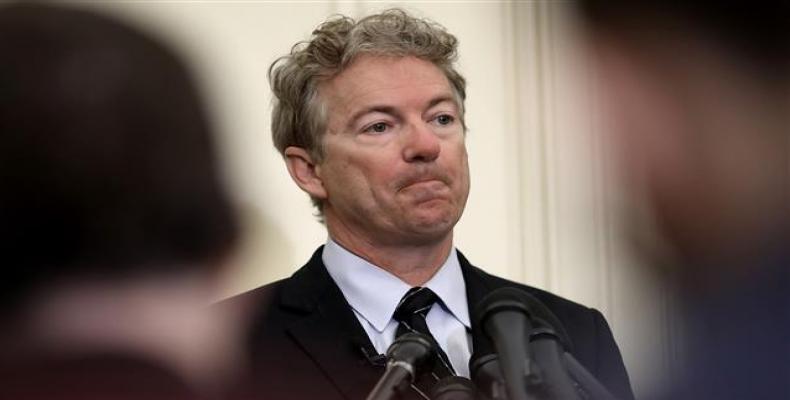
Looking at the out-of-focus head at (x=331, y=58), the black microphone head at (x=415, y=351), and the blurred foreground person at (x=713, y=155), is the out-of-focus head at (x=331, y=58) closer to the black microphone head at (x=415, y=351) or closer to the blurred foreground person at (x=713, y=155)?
the black microphone head at (x=415, y=351)

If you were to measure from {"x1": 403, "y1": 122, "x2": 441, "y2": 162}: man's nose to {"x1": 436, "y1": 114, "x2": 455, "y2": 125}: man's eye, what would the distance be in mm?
41

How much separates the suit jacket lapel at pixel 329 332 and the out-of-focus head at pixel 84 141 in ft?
2.45

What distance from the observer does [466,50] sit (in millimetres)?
1889

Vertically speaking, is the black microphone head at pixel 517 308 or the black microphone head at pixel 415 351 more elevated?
the black microphone head at pixel 517 308

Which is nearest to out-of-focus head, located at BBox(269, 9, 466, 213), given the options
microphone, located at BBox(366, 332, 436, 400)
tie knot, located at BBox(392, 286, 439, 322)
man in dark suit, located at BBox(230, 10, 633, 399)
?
man in dark suit, located at BBox(230, 10, 633, 399)

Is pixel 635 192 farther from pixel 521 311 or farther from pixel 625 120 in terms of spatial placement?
pixel 521 311

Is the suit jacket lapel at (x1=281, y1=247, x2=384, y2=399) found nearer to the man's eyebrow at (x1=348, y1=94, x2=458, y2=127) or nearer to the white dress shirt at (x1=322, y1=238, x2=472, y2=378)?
the white dress shirt at (x1=322, y1=238, x2=472, y2=378)

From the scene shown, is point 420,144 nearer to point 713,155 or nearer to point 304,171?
point 304,171

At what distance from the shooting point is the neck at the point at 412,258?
166 cm

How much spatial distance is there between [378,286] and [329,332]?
125 mm

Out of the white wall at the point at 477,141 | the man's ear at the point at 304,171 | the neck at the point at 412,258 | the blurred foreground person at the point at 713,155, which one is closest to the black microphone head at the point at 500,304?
the blurred foreground person at the point at 713,155

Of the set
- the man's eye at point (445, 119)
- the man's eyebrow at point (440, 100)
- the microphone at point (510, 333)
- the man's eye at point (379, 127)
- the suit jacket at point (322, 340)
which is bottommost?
the suit jacket at point (322, 340)

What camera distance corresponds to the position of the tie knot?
5.20 ft

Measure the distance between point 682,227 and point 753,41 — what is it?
0.11 m
